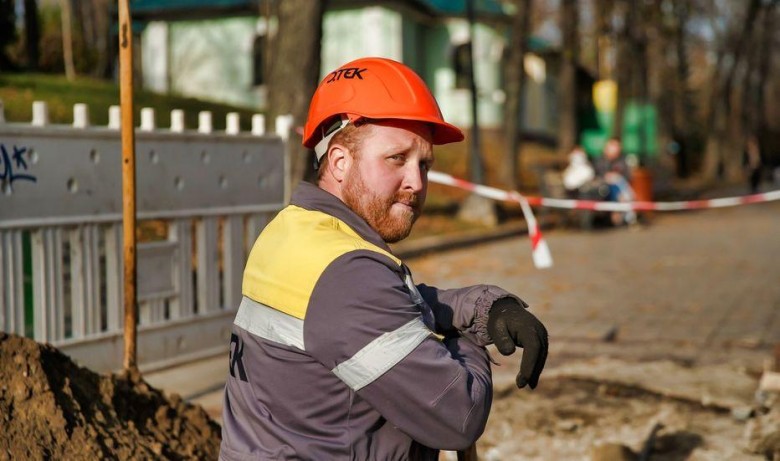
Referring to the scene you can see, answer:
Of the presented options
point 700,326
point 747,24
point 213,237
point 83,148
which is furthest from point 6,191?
point 747,24

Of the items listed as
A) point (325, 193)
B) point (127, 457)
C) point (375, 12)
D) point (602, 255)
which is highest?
point (375, 12)

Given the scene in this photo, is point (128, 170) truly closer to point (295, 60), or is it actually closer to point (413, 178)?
point (413, 178)

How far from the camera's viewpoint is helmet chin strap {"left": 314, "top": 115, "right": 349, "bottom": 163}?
2.49 metres

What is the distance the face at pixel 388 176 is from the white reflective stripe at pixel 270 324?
318 millimetres

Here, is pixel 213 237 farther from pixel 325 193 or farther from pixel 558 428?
pixel 325 193

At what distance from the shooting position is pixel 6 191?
18.7ft

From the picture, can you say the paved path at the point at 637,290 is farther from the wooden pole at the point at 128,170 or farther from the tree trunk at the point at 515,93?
the tree trunk at the point at 515,93

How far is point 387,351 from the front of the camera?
2180 millimetres

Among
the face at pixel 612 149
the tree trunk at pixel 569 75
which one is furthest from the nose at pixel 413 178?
the tree trunk at pixel 569 75

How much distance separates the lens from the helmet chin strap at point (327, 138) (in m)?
2.49

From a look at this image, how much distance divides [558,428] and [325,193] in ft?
11.8

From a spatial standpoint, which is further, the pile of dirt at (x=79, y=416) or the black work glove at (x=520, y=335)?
the pile of dirt at (x=79, y=416)

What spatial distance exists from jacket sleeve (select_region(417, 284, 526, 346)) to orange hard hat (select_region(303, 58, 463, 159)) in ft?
1.34

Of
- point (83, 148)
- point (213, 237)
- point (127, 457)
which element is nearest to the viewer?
point (127, 457)
